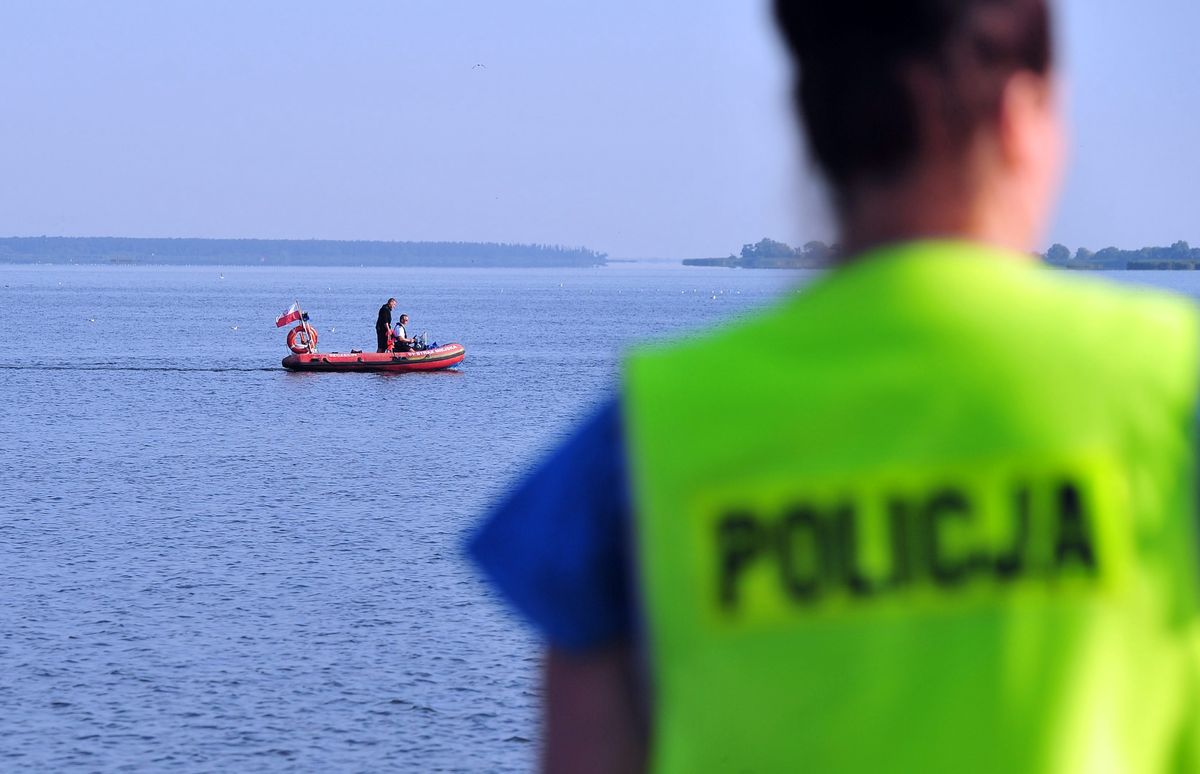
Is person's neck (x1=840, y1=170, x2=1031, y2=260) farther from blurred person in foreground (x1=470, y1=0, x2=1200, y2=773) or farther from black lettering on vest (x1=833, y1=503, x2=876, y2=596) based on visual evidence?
black lettering on vest (x1=833, y1=503, x2=876, y2=596)

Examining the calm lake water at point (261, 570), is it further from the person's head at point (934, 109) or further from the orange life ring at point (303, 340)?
the orange life ring at point (303, 340)

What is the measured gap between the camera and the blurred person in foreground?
133cm

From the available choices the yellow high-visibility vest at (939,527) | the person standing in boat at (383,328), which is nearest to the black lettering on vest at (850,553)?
the yellow high-visibility vest at (939,527)

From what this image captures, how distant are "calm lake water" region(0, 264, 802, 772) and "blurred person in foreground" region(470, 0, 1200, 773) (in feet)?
0.52

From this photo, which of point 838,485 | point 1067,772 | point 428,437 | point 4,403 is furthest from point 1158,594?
point 4,403

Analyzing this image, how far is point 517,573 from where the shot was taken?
1.45 metres

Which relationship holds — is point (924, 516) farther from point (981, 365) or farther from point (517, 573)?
point (517, 573)

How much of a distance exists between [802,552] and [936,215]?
1.06ft

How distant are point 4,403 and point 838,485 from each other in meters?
56.4

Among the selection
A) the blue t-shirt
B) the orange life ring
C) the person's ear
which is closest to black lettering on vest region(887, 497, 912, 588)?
the blue t-shirt

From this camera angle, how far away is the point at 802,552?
1.37 meters

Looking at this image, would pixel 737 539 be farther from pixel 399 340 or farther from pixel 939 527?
pixel 399 340

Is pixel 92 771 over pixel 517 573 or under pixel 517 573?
Result: under

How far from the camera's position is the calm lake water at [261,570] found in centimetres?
1741
